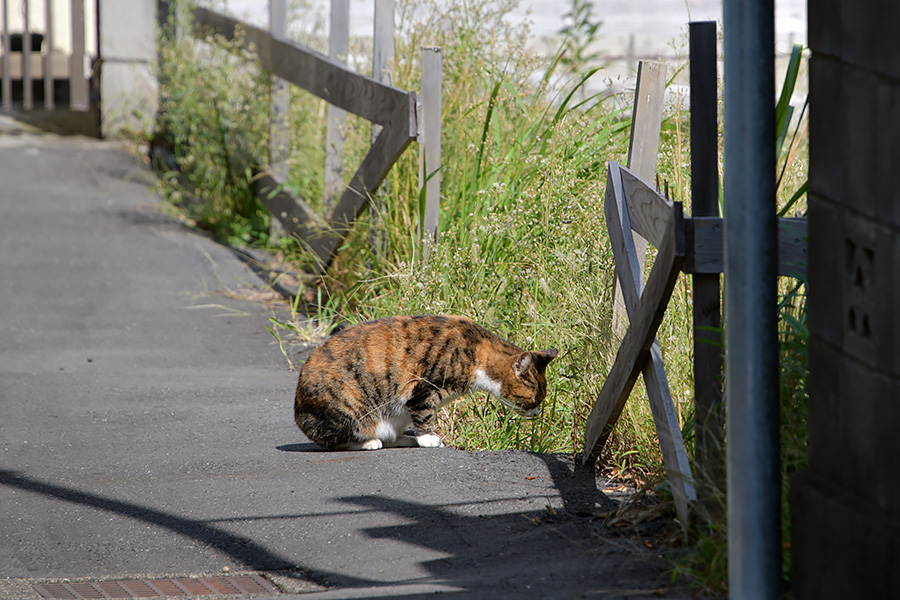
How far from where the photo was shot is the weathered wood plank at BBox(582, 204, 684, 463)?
9.69ft

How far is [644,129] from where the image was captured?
4035 mm

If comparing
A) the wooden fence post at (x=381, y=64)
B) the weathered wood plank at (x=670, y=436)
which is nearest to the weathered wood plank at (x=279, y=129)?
the wooden fence post at (x=381, y=64)

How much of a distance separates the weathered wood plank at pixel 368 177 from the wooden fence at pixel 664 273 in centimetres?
201

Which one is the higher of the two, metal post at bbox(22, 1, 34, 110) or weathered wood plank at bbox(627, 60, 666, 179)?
metal post at bbox(22, 1, 34, 110)

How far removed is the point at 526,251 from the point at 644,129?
1.14 metres

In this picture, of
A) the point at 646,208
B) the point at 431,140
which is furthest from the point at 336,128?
the point at 646,208

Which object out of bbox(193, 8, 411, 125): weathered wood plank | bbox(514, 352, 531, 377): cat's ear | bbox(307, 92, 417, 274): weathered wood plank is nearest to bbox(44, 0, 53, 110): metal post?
bbox(193, 8, 411, 125): weathered wood plank

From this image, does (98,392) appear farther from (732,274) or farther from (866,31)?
(866,31)

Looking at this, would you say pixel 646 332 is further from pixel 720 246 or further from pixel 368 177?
pixel 368 177

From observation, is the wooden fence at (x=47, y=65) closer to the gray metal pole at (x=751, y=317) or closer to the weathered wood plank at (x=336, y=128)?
the weathered wood plank at (x=336, y=128)

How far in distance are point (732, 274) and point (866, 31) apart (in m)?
0.60

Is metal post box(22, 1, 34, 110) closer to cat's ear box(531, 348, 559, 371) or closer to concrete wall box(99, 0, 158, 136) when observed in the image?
concrete wall box(99, 0, 158, 136)

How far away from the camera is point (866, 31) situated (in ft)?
6.94

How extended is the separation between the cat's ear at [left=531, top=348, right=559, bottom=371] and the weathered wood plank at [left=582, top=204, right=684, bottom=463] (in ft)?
1.43
